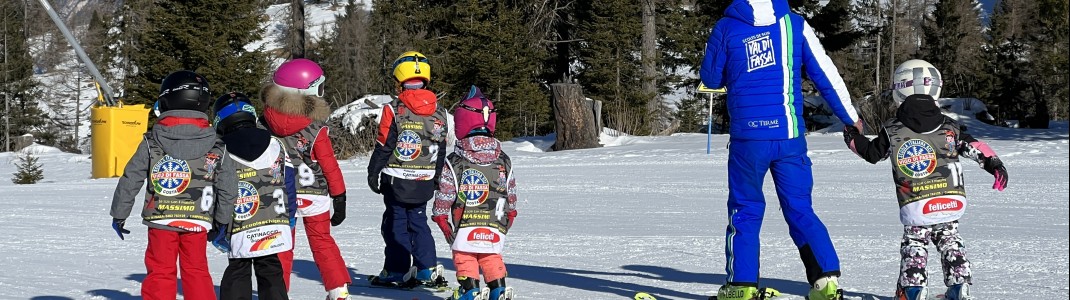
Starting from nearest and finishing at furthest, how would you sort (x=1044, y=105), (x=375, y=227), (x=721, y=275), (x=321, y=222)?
(x=321, y=222), (x=721, y=275), (x=375, y=227), (x=1044, y=105)

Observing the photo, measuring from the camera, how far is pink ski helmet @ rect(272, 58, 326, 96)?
600 cm

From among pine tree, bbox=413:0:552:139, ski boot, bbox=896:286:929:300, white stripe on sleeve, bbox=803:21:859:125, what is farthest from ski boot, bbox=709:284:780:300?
pine tree, bbox=413:0:552:139

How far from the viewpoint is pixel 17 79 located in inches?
2152

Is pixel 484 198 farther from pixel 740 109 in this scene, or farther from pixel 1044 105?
pixel 1044 105

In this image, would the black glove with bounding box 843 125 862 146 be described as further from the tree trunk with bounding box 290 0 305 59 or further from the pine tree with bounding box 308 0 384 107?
the pine tree with bounding box 308 0 384 107

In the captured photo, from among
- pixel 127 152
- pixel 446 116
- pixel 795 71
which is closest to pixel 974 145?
pixel 795 71

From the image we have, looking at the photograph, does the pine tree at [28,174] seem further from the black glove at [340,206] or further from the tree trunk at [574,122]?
the black glove at [340,206]

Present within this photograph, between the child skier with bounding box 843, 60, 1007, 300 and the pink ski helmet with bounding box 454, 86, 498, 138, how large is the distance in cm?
192

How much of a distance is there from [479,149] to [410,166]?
41.4 inches

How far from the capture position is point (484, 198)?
19.7 ft

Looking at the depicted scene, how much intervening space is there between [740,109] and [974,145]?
1185 mm

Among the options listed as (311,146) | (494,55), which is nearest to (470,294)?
(311,146)

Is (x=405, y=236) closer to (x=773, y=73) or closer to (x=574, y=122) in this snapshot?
(x=773, y=73)

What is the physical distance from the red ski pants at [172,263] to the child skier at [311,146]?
2.80ft
